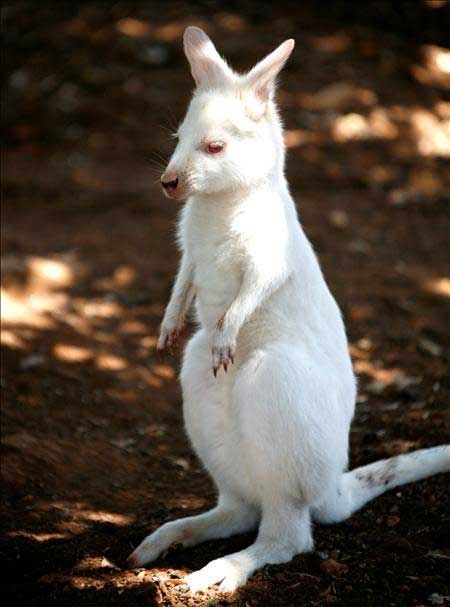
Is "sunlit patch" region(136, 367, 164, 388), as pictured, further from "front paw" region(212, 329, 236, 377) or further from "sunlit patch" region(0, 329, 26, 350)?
"front paw" region(212, 329, 236, 377)

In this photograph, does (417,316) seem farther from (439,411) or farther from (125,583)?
(125,583)

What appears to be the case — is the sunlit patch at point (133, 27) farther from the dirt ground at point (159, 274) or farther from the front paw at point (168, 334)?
the front paw at point (168, 334)

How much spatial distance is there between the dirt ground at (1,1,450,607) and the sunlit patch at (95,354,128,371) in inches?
0.5

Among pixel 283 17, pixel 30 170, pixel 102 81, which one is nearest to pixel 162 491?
pixel 30 170

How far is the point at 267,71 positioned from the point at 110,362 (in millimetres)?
2717

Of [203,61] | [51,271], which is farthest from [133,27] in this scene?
[203,61]

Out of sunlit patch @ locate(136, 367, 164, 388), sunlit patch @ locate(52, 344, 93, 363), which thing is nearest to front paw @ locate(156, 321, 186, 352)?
sunlit patch @ locate(136, 367, 164, 388)

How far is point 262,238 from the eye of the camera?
12.2 ft

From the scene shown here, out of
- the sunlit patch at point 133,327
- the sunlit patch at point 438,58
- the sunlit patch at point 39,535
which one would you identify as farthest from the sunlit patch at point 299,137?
the sunlit patch at point 39,535

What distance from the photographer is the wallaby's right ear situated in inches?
153

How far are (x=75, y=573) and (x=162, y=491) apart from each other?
119 centimetres

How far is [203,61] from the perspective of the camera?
392cm

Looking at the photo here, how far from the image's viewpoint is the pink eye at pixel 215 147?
11.9 feet

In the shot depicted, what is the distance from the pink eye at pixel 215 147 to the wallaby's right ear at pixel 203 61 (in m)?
0.37
